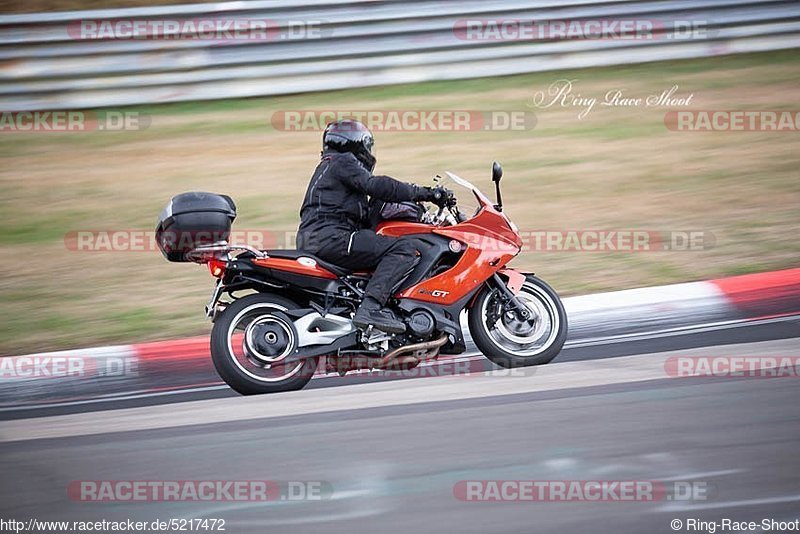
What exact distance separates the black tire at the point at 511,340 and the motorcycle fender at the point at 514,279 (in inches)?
3.7

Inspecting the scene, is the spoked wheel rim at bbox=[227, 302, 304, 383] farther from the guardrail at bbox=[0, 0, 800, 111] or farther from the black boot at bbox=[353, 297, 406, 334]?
the guardrail at bbox=[0, 0, 800, 111]

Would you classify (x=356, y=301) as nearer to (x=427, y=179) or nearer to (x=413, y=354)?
(x=413, y=354)

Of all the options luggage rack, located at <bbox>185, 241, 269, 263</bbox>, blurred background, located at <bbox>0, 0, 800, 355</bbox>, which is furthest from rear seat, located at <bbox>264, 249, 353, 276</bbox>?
blurred background, located at <bbox>0, 0, 800, 355</bbox>

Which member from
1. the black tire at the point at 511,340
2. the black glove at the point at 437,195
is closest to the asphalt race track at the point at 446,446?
the black tire at the point at 511,340

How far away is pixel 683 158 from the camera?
35.4ft

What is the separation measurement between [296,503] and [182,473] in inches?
27.6

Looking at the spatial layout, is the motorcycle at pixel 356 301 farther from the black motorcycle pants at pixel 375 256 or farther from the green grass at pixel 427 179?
the green grass at pixel 427 179

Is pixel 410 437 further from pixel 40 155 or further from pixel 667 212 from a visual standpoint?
pixel 40 155

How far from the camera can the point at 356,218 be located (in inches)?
259

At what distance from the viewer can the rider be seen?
251 inches

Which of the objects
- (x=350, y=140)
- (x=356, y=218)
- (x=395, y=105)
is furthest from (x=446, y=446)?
(x=395, y=105)

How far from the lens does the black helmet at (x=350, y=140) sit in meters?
6.48

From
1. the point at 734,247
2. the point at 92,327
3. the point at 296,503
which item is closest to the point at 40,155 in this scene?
the point at 92,327

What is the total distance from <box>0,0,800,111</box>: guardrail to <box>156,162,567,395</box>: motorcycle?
17.7ft
